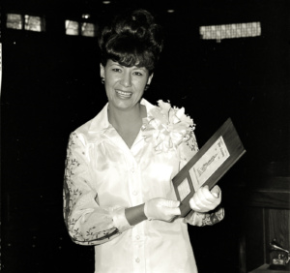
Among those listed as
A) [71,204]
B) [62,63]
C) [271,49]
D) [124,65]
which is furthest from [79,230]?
[271,49]

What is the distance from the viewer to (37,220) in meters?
3.80

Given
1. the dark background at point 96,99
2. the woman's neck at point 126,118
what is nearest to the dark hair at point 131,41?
the woman's neck at point 126,118

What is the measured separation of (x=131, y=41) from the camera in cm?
160

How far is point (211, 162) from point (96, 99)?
3.97m

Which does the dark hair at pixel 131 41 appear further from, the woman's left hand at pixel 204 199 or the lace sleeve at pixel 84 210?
the woman's left hand at pixel 204 199

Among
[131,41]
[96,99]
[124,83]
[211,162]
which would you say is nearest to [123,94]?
[124,83]

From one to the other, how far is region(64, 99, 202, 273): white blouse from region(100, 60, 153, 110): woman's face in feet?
0.48

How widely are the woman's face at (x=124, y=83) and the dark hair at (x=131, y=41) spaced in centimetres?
2

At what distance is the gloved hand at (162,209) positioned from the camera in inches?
54.9

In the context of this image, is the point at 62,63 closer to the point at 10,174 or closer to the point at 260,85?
the point at 10,174

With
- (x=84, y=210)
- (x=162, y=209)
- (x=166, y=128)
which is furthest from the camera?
(x=166, y=128)

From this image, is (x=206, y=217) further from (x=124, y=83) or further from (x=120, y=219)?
(x=124, y=83)

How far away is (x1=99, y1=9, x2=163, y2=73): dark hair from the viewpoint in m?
1.59

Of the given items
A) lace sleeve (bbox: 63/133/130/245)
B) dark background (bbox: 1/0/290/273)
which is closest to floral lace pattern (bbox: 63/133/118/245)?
lace sleeve (bbox: 63/133/130/245)
